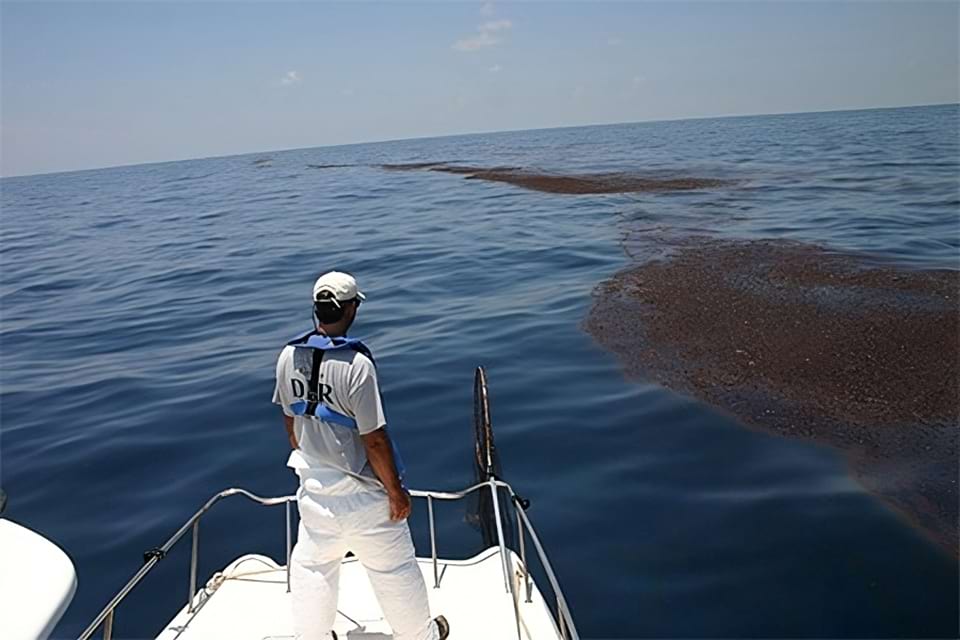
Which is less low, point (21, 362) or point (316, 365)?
point (316, 365)

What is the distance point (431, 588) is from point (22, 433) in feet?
26.1

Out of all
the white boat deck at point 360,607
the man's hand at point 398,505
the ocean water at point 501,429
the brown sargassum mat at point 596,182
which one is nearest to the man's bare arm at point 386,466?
the man's hand at point 398,505

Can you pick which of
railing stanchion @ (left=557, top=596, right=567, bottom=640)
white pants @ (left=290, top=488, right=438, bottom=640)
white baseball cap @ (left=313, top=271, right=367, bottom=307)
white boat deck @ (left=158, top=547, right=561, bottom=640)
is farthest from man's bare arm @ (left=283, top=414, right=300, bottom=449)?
railing stanchion @ (left=557, top=596, right=567, bottom=640)

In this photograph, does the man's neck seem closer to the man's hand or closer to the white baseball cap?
the white baseball cap

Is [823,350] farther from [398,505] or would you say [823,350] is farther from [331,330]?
[331,330]

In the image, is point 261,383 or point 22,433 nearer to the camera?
point 22,433

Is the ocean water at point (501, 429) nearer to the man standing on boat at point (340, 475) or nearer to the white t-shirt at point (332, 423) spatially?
the man standing on boat at point (340, 475)

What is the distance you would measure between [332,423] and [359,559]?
0.78m

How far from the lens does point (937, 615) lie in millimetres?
5199

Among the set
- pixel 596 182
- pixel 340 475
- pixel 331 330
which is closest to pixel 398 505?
pixel 340 475

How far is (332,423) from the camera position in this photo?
11.4ft

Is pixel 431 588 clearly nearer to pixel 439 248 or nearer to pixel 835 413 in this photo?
pixel 835 413

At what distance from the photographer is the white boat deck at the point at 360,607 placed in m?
4.36

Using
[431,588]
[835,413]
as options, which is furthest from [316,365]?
[835,413]
